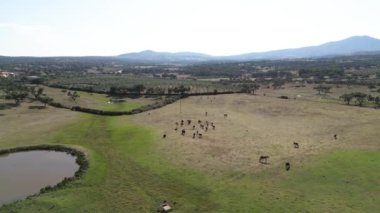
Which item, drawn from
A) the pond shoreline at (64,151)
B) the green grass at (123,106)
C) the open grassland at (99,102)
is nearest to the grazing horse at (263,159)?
the pond shoreline at (64,151)

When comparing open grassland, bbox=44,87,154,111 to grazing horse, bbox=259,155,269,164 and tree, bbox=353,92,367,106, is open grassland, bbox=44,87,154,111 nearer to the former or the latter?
grazing horse, bbox=259,155,269,164

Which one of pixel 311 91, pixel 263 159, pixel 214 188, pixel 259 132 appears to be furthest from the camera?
pixel 311 91

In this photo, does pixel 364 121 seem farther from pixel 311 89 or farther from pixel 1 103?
pixel 1 103

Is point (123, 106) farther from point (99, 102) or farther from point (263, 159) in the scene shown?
point (263, 159)

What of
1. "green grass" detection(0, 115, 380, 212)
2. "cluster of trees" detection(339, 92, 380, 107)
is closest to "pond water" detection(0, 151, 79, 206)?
"green grass" detection(0, 115, 380, 212)

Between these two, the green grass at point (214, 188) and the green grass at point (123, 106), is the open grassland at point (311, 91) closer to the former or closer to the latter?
the green grass at point (123, 106)

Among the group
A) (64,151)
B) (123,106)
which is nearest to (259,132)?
(64,151)
